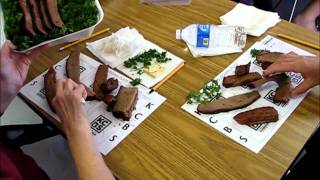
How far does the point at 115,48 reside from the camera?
3.19 ft

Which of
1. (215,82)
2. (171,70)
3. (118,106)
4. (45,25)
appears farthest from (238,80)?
(45,25)

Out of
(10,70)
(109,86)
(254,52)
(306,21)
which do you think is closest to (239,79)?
(254,52)

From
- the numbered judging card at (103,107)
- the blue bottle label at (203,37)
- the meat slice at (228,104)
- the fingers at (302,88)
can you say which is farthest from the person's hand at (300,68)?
the numbered judging card at (103,107)

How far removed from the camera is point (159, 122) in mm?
800

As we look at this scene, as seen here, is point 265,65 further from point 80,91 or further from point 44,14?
point 44,14

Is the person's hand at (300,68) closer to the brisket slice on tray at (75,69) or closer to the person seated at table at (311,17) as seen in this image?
the brisket slice on tray at (75,69)

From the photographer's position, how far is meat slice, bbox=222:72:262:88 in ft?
2.86

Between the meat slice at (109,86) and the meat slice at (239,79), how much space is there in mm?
299

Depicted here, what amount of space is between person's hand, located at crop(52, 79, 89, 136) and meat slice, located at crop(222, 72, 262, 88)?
15.0 inches

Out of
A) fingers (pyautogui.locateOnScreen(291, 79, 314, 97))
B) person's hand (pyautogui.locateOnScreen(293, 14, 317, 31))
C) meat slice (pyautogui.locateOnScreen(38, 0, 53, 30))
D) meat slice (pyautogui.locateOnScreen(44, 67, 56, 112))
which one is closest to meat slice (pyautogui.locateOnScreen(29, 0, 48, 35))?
meat slice (pyautogui.locateOnScreen(38, 0, 53, 30))

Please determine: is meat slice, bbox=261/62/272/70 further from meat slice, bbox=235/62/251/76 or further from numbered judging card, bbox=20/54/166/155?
numbered judging card, bbox=20/54/166/155

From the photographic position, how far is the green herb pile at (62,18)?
Answer: 0.78m

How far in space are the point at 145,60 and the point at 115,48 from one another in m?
0.10

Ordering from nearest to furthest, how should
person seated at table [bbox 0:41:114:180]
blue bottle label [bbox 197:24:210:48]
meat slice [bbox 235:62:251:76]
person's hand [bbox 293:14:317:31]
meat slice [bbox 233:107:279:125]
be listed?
person seated at table [bbox 0:41:114:180]
meat slice [bbox 233:107:279:125]
meat slice [bbox 235:62:251:76]
blue bottle label [bbox 197:24:210:48]
person's hand [bbox 293:14:317:31]
